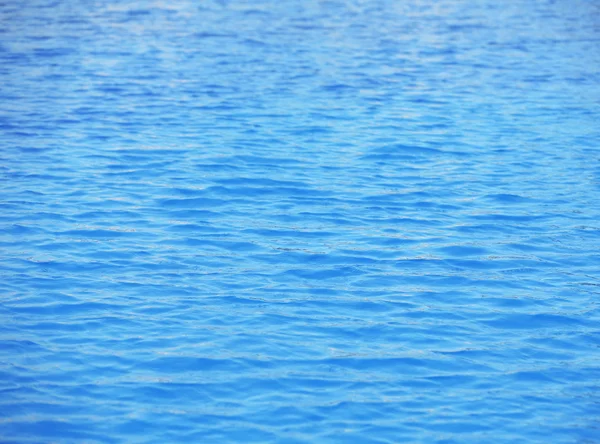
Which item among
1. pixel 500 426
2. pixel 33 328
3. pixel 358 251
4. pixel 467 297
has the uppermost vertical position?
pixel 358 251

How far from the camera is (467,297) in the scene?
8922 mm

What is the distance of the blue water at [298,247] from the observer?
701cm

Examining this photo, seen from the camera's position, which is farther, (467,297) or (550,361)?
(467,297)

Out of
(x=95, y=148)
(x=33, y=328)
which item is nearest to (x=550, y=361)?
(x=33, y=328)

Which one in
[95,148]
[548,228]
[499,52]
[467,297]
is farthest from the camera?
[499,52]

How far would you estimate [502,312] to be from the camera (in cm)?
862

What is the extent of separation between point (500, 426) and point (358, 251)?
361 cm

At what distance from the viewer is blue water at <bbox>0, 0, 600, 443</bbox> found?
7.01 m

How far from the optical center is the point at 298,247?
396 inches

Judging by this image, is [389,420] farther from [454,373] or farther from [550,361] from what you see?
[550,361]

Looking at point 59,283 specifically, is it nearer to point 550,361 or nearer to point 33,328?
point 33,328

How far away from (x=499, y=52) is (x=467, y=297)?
13494 mm

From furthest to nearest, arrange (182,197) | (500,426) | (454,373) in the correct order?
1. (182,197)
2. (454,373)
3. (500,426)

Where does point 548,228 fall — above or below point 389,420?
above
